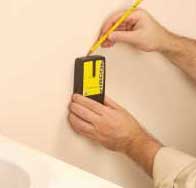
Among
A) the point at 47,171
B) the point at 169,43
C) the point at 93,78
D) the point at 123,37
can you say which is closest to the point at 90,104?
the point at 93,78

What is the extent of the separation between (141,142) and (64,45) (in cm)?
31

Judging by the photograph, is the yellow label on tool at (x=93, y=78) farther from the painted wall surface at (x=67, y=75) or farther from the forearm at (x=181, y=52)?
the forearm at (x=181, y=52)

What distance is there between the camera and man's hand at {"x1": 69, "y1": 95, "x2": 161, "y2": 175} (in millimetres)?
978

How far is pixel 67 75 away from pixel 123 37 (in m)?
0.16

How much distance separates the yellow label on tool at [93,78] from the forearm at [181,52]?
8.7 inches

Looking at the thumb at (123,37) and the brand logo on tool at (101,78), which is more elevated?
the thumb at (123,37)

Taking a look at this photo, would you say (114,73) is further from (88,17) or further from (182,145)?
(182,145)

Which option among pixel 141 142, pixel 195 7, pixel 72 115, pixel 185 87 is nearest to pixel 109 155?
pixel 141 142

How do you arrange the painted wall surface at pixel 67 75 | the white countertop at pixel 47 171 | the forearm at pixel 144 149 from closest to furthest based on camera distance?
the white countertop at pixel 47 171 < the painted wall surface at pixel 67 75 < the forearm at pixel 144 149

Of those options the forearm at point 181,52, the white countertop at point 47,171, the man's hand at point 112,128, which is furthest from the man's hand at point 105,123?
the white countertop at point 47,171

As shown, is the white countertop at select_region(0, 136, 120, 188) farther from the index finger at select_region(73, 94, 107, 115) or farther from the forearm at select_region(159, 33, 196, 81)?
the forearm at select_region(159, 33, 196, 81)

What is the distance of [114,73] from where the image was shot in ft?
3.47

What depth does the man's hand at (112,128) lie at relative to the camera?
98cm

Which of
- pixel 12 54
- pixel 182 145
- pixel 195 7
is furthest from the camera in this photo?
pixel 182 145
